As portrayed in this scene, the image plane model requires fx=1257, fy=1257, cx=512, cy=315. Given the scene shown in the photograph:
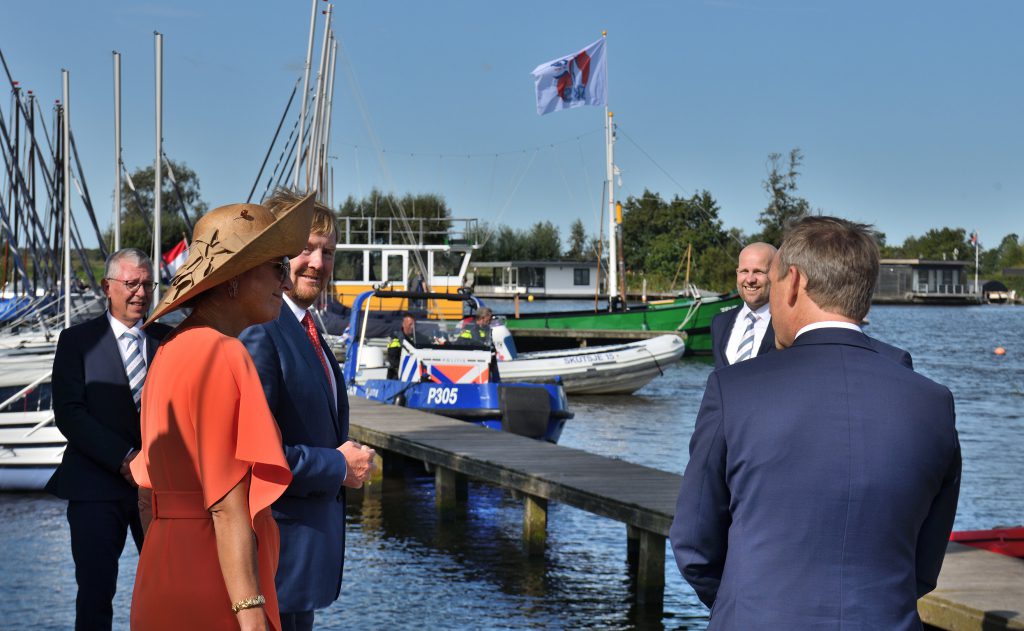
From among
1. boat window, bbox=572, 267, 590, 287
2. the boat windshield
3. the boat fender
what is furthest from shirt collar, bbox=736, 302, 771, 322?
boat window, bbox=572, 267, 590, 287

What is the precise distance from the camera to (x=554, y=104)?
37562 millimetres

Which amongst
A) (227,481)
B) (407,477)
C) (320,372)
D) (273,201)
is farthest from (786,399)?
(407,477)

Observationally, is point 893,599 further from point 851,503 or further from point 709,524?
point 709,524

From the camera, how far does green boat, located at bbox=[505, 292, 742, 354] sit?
36125 mm

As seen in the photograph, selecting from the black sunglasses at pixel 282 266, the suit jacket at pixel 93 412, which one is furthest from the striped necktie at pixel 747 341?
the black sunglasses at pixel 282 266

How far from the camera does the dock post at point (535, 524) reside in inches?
382

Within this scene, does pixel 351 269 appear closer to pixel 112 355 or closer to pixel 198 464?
pixel 112 355

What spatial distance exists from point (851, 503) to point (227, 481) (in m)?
1.25

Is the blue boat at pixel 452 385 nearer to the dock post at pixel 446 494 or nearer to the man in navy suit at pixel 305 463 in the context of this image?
the dock post at pixel 446 494

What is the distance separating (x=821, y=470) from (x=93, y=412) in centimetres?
335

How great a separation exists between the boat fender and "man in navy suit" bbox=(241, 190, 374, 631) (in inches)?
387

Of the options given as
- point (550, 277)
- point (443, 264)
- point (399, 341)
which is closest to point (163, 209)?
point (550, 277)

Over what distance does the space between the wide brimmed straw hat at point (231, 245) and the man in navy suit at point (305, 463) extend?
1.28 ft

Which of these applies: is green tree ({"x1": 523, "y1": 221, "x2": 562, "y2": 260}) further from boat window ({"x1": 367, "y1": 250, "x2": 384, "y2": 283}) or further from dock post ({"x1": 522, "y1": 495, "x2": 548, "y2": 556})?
dock post ({"x1": 522, "y1": 495, "x2": 548, "y2": 556})
